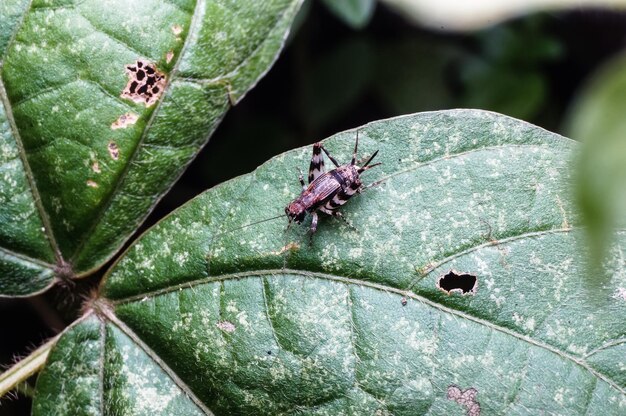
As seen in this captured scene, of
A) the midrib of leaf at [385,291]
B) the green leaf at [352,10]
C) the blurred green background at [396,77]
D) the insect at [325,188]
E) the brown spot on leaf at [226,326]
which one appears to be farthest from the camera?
the blurred green background at [396,77]

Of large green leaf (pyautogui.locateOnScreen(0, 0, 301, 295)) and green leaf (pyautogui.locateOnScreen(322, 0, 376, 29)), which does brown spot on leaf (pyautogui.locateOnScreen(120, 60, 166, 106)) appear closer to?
large green leaf (pyautogui.locateOnScreen(0, 0, 301, 295))

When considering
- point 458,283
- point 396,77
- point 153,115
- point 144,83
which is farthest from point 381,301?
point 396,77

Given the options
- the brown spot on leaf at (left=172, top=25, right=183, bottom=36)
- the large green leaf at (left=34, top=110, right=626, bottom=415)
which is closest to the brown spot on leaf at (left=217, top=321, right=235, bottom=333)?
the large green leaf at (left=34, top=110, right=626, bottom=415)

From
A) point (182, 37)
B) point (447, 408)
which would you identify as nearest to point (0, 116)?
point (182, 37)

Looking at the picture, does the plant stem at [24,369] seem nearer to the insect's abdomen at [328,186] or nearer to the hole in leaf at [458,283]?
the insect's abdomen at [328,186]

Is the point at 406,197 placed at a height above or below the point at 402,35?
below

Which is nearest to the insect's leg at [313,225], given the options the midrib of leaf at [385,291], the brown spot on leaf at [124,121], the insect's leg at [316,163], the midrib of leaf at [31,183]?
the midrib of leaf at [385,291]

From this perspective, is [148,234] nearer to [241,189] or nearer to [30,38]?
[241,189]
